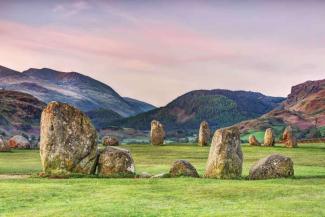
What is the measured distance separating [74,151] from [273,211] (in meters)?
20.6

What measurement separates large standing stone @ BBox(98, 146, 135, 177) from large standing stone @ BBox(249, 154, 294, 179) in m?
9.36

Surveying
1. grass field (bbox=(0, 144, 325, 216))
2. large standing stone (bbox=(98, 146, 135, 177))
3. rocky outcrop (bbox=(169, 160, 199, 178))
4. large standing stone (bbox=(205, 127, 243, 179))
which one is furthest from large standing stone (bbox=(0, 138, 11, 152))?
large standing stone (bbox=(205, 127, 243, 179))

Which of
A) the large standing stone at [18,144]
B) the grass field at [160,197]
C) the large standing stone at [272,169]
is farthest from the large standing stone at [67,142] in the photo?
Answer: the large standing stone at [18,144]

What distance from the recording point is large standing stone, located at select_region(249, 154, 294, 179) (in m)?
41.2

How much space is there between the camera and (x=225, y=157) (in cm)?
4169

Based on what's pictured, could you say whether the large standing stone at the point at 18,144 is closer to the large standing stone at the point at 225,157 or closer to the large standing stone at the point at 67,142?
the large standing stone at the point at 67,142

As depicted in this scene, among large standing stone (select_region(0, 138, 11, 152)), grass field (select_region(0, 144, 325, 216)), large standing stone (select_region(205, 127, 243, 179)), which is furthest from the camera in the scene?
large standing stone (select_region(0, 138, 11, 152))

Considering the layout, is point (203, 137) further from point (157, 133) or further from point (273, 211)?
point (273, 211)

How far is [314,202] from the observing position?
27.9m

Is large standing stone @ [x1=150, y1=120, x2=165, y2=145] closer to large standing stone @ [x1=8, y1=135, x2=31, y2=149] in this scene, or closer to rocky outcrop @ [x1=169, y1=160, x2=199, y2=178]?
large standing stone @ [x1=8, y1=135, x2=31, y2=149]

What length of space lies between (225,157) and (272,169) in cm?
366

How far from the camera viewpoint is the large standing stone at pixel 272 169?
135ft

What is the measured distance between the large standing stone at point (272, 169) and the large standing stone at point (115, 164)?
936cm

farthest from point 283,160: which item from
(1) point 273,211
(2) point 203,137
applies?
(2) point 203,137
